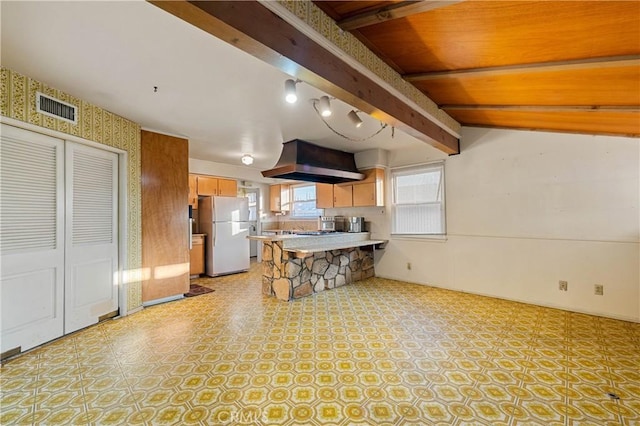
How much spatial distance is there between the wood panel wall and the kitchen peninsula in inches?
44.4

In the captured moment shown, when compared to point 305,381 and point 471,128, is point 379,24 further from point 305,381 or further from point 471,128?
point 471,128

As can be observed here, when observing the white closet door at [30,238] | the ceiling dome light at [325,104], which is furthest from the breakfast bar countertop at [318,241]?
the white closet door at [30,238]

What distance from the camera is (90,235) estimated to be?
3213 mm

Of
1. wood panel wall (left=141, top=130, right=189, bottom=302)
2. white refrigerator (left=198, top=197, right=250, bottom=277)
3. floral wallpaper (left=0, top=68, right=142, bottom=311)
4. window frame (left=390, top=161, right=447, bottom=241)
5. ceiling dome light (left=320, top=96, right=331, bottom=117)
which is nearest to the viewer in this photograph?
floral wallpaper (left=0, top=68, right=142, bottom=311)

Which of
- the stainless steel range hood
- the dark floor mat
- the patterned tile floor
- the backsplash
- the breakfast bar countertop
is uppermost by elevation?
the stainless steel range hood

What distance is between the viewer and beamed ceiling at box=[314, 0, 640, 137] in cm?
154

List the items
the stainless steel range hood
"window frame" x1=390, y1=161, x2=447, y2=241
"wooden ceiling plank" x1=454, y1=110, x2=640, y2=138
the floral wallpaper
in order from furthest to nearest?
"window frame" x1=390, y1=161, x2=447, y2=241 → the stainless steel range hood → "wooden ceiling plank" x1=454, y1=110, x2=640, y2=138 → the floral wallpaper

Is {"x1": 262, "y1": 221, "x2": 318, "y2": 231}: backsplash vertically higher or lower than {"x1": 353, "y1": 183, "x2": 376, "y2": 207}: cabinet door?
lower

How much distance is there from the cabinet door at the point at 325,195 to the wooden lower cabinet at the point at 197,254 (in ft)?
8.46

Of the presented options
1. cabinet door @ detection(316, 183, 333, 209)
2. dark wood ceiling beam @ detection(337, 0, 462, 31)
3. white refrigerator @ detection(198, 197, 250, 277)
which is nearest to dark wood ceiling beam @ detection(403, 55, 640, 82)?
dark wood ceiling beam @ detection(337, 0, 462, 31)

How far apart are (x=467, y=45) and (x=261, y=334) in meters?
3.12

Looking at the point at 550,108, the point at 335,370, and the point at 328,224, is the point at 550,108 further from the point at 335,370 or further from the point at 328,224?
the point at 328,224

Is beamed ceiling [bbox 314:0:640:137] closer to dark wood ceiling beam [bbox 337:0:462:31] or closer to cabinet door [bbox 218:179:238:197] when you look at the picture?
dark wood ceiling beam [bbox 337:0:462:31]

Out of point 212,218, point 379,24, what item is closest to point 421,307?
point 379,24
